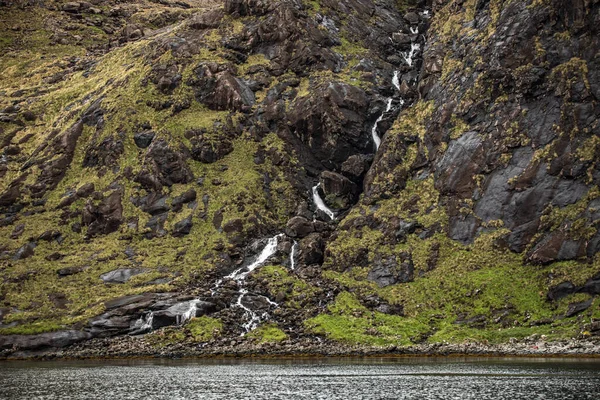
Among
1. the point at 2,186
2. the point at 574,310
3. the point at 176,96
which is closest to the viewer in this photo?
the point at 574,310

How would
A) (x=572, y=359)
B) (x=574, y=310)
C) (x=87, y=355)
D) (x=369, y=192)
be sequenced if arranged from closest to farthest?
(x=572, y=359) < (x=574, y=310) < (x=87, y=355) < (x=369, y=192)

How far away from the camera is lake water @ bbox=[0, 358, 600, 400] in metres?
47.5

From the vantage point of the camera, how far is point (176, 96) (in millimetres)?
145625

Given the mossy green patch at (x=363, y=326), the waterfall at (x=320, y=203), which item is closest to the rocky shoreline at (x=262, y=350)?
the mossy green patch at (x=363, y=326)

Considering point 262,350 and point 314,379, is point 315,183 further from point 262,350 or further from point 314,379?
point 314,379

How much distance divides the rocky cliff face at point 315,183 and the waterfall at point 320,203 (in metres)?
0.65

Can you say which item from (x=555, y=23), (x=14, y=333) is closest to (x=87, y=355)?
(x=14, y=333)

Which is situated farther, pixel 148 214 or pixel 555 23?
pixel 148 214

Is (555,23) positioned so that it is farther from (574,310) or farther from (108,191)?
(108,191)

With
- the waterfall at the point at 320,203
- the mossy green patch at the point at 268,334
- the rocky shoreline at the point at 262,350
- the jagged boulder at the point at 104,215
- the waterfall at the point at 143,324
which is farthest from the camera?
the waterfall at the point at 320,203

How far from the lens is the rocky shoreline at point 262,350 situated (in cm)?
7794

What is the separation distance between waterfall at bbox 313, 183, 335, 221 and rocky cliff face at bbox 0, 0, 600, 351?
2.14ft

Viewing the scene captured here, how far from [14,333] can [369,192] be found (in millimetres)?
68633

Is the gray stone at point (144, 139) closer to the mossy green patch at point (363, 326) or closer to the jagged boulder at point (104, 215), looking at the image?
the jagged boulder at point (104, 215)
